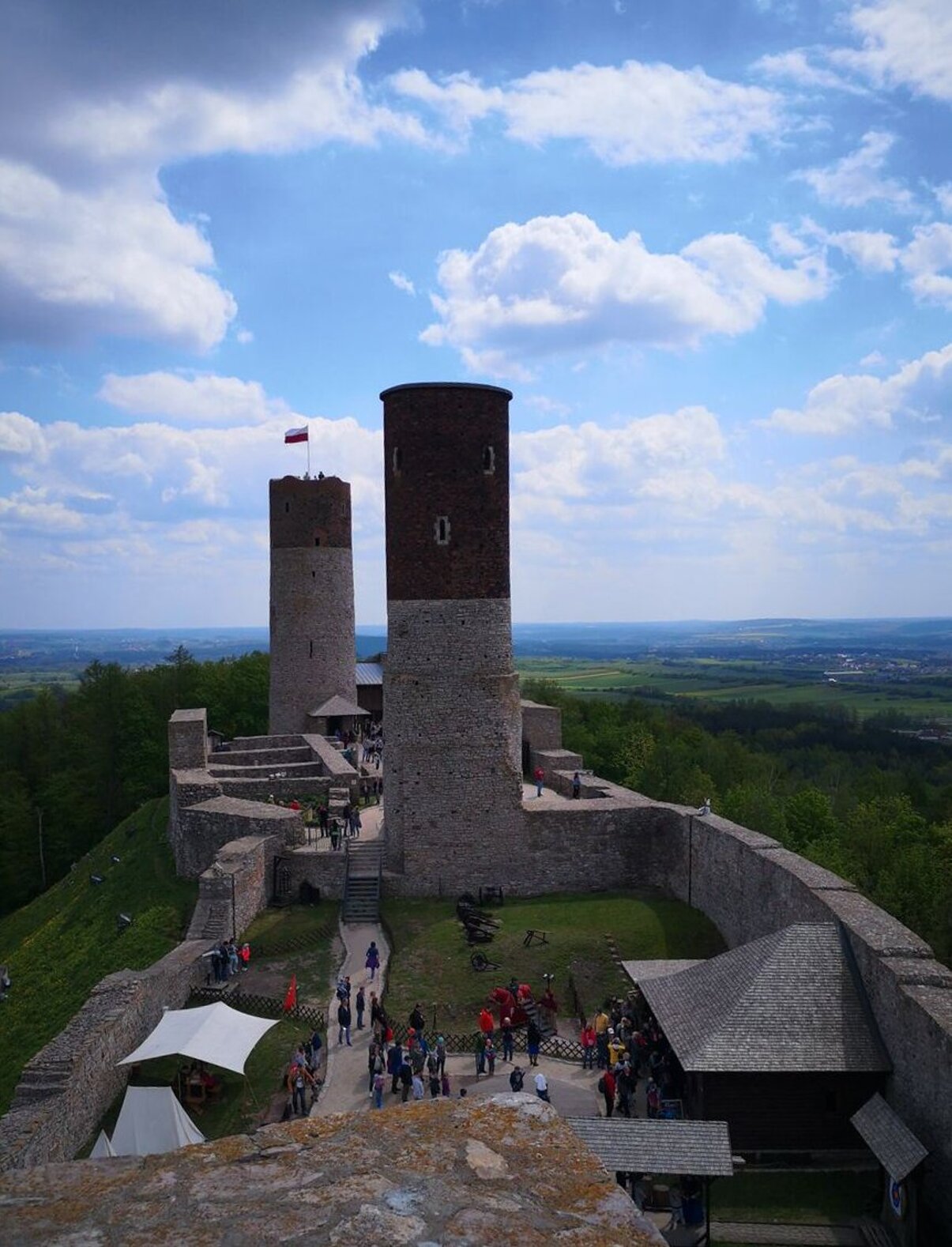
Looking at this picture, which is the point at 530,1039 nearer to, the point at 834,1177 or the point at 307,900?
the point at 834,1177

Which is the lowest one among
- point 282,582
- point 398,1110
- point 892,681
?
point 892,681

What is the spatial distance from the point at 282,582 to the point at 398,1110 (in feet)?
124

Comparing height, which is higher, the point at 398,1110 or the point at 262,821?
the point at 398,1110

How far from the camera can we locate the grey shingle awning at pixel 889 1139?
12414mm

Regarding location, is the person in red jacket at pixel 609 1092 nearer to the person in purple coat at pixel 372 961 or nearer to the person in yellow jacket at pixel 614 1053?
the person in yellow jacket at pixel 614 1053

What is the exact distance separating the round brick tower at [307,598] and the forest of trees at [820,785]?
17.0m

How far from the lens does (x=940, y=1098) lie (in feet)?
41.9

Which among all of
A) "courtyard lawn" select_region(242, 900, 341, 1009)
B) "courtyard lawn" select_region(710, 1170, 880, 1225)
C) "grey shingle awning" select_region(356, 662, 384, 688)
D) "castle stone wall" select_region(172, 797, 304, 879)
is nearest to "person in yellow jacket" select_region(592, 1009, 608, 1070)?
"courtyard lawn" select_region(710, 1170, 880, 1225)

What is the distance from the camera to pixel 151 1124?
1419cm

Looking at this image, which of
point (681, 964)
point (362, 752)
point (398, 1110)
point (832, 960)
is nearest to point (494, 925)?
point (681, 964)

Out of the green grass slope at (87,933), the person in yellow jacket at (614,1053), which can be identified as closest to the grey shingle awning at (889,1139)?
the person in yellow jacket at (614,1053)

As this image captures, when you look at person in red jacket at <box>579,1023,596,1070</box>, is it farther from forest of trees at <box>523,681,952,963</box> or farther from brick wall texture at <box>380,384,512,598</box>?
forest of trees at <box>523,681,952,963</box>

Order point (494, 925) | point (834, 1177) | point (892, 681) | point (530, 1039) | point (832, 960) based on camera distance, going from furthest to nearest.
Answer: point (892, 681) < point (494, 925) < point (530, 1039) < point (832, 960) < point (834, 1177)

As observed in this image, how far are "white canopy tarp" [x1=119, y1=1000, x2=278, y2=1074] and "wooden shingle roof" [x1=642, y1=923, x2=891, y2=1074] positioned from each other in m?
6.97
